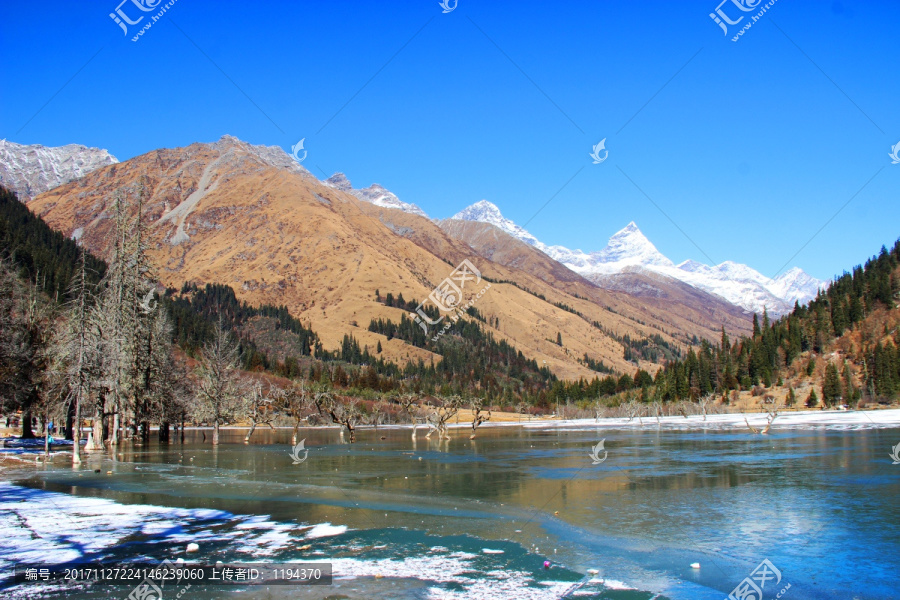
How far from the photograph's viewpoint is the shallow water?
13.7 meters

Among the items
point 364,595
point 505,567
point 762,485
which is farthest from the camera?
point 762,485

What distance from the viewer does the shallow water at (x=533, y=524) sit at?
44.9ft

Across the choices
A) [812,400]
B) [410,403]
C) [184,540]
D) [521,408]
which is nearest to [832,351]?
[812,400]

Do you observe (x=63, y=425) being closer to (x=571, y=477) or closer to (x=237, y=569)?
(x=571, y=477)

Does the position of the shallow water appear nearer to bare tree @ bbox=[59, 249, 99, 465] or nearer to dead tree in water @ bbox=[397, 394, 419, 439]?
bare tree @ bbox=[59, 249, 99, 465]

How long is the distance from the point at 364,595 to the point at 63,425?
7209cm

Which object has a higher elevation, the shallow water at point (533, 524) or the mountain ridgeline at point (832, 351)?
the mountain ridgeline at point (832, 351)

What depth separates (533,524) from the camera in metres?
20.3

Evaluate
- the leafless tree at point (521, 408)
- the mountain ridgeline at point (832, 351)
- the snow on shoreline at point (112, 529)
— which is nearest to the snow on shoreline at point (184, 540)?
the snow on shoreline at point (112, 529)

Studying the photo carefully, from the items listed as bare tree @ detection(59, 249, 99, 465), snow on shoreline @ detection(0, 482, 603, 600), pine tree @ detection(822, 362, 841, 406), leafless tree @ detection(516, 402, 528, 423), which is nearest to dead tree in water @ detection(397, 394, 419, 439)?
bare tree @ detection(59, 249, 99, 465)

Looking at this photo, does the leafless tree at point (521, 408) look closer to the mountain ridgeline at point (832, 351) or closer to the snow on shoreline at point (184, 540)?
the mountain ridgeline at point (832, 351)

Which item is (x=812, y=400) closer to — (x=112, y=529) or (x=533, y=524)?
(x=533, y=524)

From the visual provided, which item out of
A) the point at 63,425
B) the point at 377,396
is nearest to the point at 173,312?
the point at 377,396

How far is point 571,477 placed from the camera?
3322 cm
